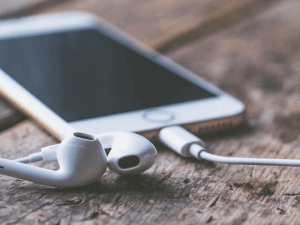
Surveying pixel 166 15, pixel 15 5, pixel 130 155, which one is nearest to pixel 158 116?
pixel 130 155

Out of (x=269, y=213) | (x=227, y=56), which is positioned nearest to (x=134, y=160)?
(x=269, y=213)

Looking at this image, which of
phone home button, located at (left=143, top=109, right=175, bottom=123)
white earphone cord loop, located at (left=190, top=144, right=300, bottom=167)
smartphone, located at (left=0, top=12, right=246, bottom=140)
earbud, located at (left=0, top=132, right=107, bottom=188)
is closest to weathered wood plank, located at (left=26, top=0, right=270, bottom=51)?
smartphone, located at (left=0, top=12, right=246, bottom=140)

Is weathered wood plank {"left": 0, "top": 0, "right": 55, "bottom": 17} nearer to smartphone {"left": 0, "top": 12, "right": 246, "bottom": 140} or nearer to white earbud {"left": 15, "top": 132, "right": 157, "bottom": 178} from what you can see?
smartphone {"left": 0, "top": 12, "right": 246, "bottom": 140}

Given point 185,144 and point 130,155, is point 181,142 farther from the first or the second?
point 130,155

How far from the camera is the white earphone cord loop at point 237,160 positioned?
499 mm

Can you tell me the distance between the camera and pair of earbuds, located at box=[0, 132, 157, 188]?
1.52 ft

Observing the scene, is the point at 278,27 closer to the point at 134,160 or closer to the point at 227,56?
the point at 227,56

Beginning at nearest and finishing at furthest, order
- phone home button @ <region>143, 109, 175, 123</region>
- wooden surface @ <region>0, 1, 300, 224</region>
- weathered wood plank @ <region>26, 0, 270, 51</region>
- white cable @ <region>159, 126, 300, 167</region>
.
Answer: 1. wooden surface @ <region>0, 1, 300, 224</region>
2. white cable @ <region>159, 126, 300, 167</region>
3. phone home button @ <region>143, 109, 175, 123</region>
4. weathered wood plank @ <region>26, 0, 270, 51</region>

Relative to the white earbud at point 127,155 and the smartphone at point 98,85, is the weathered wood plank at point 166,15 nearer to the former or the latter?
the smartphone at point 98,85

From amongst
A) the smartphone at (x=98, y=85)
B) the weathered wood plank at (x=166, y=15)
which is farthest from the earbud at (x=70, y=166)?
the weathered wood plank at (x=166, y=15)

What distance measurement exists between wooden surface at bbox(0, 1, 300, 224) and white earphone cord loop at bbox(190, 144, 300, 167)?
2 cm

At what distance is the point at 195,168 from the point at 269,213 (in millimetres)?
152

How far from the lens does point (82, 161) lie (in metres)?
0.47

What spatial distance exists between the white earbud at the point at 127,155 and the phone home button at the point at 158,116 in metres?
0.16
